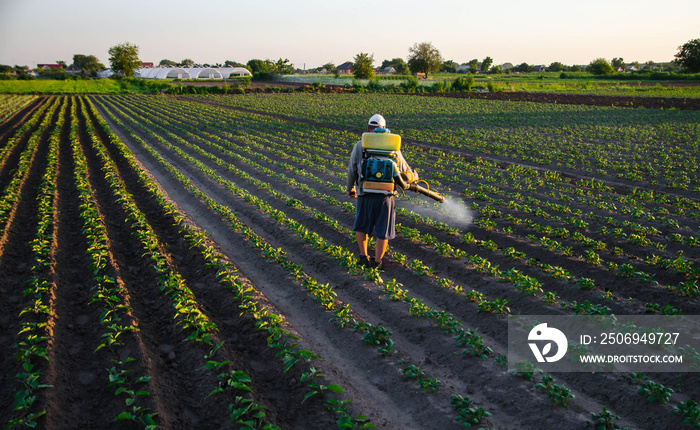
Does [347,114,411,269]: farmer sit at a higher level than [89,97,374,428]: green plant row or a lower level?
higher

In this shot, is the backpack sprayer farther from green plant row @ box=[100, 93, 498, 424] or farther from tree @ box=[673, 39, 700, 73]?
tree @ box=[673, 39, 700, 73]

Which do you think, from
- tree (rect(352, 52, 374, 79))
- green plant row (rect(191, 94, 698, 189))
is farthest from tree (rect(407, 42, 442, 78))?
green plant row (rect(191, 94, 698, 189))

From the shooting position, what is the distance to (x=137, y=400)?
12.3 ft

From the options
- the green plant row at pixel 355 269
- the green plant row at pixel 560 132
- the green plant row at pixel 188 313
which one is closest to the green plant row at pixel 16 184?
the green plant row at pixel 188 313

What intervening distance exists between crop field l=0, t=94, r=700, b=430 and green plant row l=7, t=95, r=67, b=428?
25mm

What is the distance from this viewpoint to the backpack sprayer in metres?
5.96

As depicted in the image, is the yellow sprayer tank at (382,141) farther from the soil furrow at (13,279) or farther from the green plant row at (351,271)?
the soil furrow at (13,279)

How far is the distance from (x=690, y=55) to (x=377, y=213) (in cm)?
9945

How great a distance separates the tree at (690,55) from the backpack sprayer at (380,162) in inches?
3871

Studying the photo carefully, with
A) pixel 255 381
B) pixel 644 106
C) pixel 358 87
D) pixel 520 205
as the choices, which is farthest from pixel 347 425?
pixel 358 87

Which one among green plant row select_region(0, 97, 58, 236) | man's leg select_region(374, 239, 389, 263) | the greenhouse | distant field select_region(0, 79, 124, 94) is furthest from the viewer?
the greenhouse

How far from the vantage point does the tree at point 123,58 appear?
86500mm

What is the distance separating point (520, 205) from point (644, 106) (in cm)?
3437

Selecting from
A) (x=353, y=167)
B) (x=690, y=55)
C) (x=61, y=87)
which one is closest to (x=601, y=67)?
(x=690, y=55)
